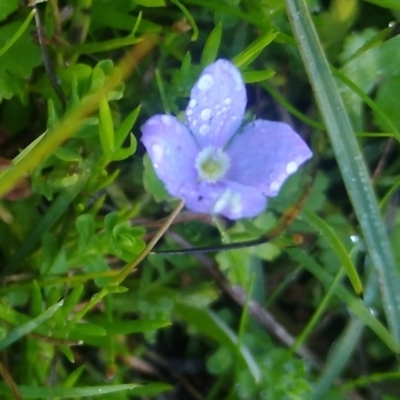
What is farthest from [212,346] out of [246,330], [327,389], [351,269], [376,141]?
[376,141]

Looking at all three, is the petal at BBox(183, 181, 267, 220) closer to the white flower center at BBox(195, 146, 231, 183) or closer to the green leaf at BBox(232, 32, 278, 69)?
the white flower center at BBox(195, 146, 231, 183)

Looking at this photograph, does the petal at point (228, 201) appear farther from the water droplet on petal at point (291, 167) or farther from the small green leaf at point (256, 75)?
the small green leaf at point (256, 75)

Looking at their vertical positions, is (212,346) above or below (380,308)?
below

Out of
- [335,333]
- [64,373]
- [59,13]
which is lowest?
[64,373]

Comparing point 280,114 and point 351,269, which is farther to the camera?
point 280,114

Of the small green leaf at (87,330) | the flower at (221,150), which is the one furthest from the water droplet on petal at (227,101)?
the small green leaf at (87,330)

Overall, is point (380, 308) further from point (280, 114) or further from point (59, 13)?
point (59, 13)

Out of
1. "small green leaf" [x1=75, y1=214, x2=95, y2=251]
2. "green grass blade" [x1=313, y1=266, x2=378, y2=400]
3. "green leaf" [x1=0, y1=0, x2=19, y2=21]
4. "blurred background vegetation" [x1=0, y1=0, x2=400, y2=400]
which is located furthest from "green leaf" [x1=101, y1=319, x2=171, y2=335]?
"green leaf" [x1=0, y1=0, x2=19, y2=21]

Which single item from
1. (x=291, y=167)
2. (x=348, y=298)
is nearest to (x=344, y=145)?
(x=291, y=167)
